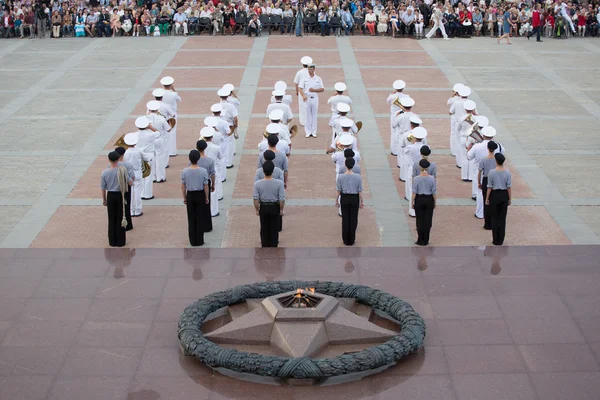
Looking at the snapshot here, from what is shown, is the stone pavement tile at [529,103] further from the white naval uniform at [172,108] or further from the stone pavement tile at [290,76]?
the white naval uniform at [172,108]

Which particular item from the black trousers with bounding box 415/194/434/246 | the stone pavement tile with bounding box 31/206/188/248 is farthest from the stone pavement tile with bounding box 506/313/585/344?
the stone pavement tile with bounding box 31/206/188/248

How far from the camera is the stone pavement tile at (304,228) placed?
1413cm

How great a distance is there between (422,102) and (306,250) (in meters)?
10.6

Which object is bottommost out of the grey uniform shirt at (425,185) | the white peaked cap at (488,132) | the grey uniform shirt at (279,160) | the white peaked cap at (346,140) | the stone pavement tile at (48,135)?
the stone pavement tile at (48,135)

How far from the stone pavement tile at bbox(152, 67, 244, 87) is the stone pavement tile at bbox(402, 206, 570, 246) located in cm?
1097

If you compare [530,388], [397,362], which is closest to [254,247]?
[397,362]

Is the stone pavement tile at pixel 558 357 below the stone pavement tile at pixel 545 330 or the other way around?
below

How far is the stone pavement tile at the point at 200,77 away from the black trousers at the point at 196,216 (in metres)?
11.3

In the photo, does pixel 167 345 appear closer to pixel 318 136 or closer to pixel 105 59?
pixel 318 136

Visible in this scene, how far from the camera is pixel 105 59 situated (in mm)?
29188

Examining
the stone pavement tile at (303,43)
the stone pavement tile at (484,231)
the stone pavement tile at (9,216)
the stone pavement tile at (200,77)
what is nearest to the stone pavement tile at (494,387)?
the stone pavement tile at (484,231)

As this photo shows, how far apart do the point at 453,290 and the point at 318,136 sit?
8931 millimetres

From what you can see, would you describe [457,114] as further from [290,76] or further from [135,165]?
[290,76]

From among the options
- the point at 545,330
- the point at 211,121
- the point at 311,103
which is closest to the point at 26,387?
the point at 545,330
